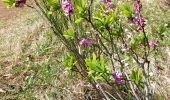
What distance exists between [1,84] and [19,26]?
208cm

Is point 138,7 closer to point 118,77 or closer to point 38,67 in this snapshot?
point 118,77

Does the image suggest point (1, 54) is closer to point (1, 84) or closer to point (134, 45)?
point (1, 84)

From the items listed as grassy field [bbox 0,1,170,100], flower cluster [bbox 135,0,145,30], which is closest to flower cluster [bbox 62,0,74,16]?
→ flower cluster [bbox 135,0,145,30]

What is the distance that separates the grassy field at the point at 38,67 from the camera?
4562mm

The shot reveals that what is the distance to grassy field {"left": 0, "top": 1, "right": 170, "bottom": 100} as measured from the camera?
456 cm

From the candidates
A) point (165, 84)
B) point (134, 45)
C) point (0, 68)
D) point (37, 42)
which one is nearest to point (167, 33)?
point (165, 84)

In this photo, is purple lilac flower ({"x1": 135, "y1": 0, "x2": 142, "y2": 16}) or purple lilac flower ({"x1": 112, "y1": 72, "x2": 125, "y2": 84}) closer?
purple lilac flower ({"x1": 135, "y1": 0, "x2": 142, "y2": 16})

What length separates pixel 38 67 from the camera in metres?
5.18

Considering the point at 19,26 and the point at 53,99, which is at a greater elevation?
the point at 19,26

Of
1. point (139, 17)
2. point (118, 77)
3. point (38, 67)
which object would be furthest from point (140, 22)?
point (38, 67)

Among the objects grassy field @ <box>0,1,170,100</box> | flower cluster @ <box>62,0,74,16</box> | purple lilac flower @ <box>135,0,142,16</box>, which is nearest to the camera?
purple lilac flower @ <box>135,0,142,16</box>

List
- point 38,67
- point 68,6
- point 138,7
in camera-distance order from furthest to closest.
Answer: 1. point 38,67
2. point 68,6
3. point 138,7

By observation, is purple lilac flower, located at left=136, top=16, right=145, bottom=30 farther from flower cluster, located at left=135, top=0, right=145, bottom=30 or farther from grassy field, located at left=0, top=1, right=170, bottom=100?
grassy field, located at left=0, top=1, right=170, bottom=100

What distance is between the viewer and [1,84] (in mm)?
4832
